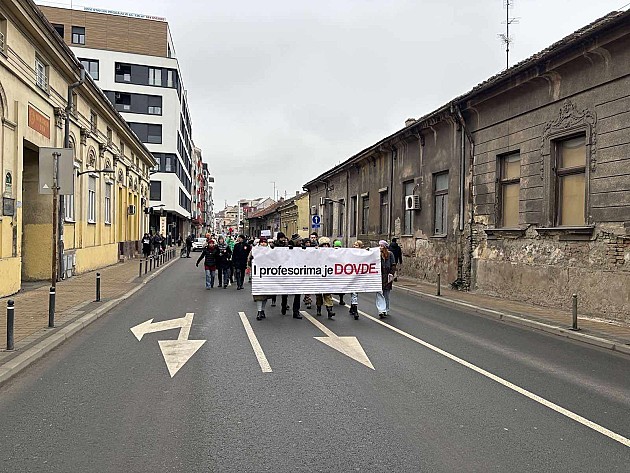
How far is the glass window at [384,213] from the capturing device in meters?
28.1

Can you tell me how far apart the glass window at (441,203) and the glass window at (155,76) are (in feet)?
133

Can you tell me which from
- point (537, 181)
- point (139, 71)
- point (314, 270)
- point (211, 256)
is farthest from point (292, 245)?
point (139, 71)

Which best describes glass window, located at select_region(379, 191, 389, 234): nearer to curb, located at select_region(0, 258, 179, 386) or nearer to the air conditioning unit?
the air conditioning unit

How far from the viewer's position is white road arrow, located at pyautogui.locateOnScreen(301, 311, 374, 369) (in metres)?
8.19

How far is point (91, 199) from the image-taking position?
2528cm

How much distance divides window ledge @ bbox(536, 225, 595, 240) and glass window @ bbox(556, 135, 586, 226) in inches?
11.9

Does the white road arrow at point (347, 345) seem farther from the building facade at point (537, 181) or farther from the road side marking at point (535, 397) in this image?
the building facade at point (537, 181)

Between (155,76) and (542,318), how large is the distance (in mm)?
50444

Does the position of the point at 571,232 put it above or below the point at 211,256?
above

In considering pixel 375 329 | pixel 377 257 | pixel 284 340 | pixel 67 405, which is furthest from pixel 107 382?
pixel 377 257

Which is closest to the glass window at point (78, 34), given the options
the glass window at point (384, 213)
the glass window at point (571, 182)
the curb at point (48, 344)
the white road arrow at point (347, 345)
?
the glass window at point (384, 213)

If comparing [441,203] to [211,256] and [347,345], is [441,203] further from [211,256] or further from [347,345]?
[347,345]

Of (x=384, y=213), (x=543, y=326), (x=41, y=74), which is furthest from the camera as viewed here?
(x=384, y=213)

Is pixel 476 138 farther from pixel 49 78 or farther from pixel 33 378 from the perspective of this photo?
pixel 33 378
